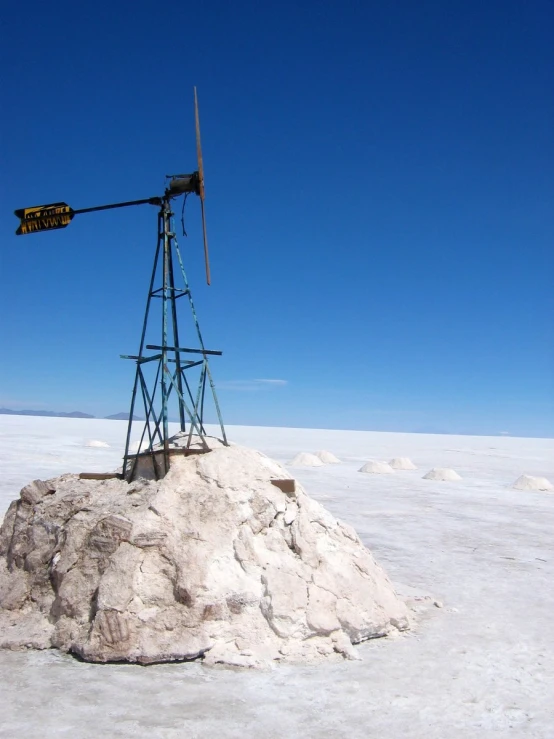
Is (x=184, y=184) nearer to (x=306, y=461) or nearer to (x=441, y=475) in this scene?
(x=441, y=475)

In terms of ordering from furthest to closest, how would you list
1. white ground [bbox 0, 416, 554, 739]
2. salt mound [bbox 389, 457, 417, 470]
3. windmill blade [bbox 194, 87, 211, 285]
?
salt mound [bbox 389, 457, 417, 470] → windmill blade [bbox 194, 87, 211, 285] → white ground [bbox 0, 416, 554, 739]

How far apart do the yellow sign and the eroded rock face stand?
2618 mm

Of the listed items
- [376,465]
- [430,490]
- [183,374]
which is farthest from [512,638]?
[376,465]

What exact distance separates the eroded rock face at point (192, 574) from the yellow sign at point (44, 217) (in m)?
2.62

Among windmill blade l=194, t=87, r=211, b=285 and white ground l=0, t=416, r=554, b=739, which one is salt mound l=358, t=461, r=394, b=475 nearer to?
white ground l=0, t=416, r=554, b=739

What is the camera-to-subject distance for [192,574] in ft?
17.0

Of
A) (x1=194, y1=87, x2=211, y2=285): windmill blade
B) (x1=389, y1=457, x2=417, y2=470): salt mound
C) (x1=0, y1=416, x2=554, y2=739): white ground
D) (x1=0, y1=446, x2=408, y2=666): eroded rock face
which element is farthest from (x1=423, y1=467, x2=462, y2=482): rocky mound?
(x1=194, y1=87, x2=211, y2=285): windmill blade

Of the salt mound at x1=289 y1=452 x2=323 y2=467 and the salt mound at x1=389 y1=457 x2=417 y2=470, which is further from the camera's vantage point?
the salt mound at x1=389 y1=457 x2=417 y2=470

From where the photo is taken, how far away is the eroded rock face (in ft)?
16.4

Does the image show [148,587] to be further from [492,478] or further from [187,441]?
[492,478]

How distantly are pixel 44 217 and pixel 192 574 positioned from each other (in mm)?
3759

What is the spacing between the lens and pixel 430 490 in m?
19.2

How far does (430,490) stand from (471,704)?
15.1m

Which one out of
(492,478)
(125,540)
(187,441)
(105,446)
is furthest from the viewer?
(105,446)
